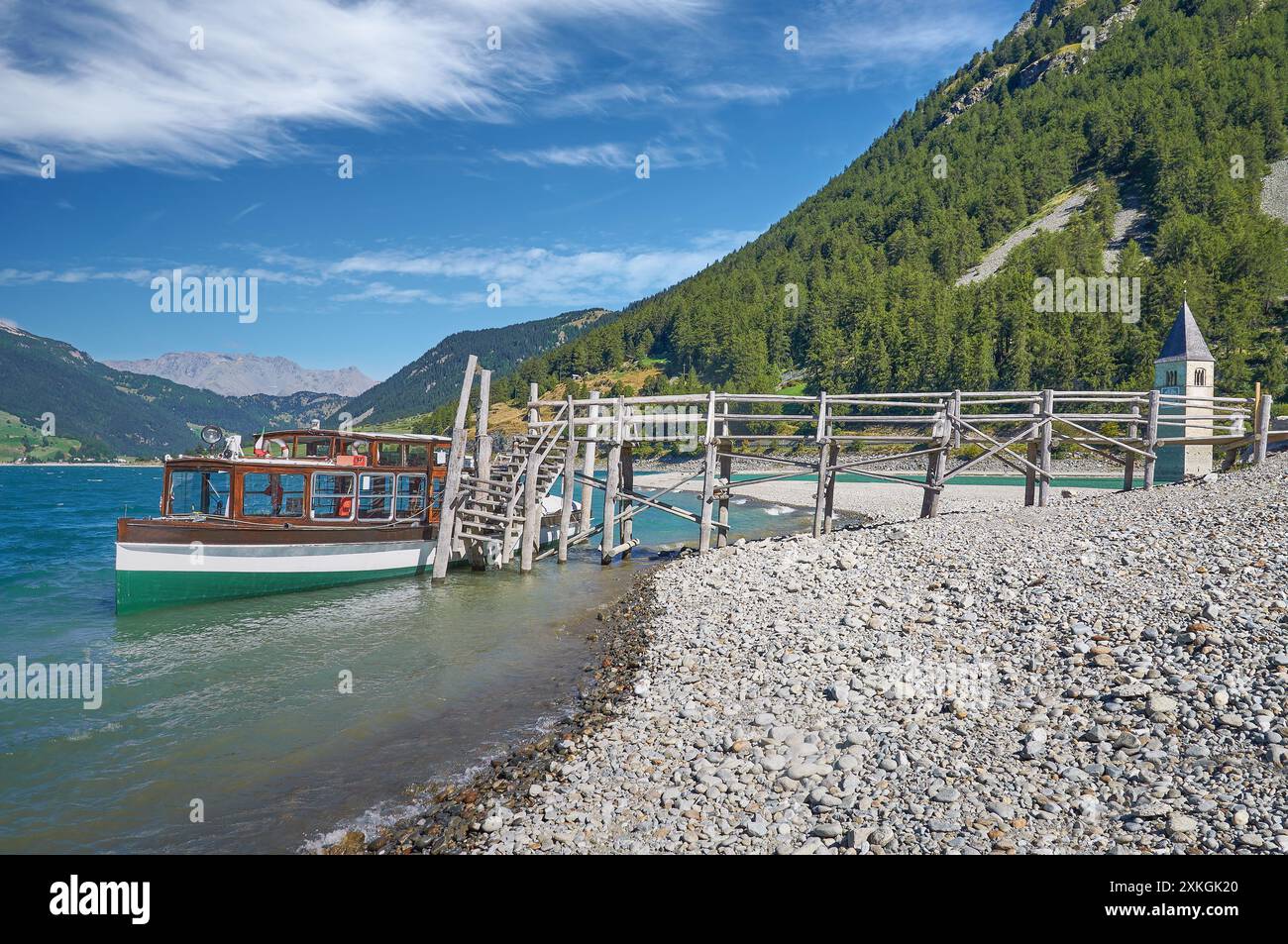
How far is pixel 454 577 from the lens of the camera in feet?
78.5

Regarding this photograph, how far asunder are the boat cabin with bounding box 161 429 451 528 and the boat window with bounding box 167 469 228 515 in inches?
1.0

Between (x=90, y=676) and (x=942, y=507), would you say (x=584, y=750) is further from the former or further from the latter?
(x=942, y=507)

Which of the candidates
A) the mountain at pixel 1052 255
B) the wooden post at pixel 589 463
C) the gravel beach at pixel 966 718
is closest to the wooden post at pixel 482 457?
the wooden post at pixel 589 463

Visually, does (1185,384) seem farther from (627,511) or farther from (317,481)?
(317,481)

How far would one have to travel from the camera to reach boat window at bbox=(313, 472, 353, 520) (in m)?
23.0

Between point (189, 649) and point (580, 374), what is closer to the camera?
point (189, 649)

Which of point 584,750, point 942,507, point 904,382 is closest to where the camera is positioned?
point 584,750

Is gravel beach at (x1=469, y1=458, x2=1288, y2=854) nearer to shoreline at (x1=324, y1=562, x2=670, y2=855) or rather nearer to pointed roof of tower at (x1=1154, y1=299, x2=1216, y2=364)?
shoreline at (x1=324, y1=562, x2=670, y2=855)

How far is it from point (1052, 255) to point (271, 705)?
131319 millimetres

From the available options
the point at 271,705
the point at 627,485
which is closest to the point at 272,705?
the point at 271,705

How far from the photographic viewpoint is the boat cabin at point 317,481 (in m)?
20.5
